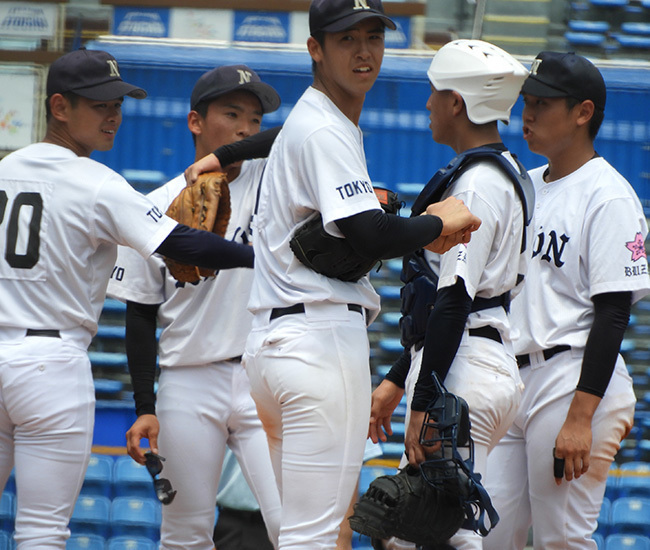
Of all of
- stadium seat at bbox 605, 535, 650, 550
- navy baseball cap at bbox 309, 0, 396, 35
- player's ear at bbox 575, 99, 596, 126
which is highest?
navy baseball cap at bbox 309, 0, 396, 35

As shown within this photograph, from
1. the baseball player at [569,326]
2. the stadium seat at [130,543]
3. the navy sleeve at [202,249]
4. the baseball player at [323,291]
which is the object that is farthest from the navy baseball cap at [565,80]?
the stadium seat at [130,543]

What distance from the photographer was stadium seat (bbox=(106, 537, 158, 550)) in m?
4.82

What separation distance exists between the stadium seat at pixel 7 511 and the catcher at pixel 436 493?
2.78m

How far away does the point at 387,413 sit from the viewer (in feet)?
10.8

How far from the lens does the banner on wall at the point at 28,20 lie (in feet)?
20.3

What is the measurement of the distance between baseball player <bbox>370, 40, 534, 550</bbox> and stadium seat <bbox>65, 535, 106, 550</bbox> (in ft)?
8.35

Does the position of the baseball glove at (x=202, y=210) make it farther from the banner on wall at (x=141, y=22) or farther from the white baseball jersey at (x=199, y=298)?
the banner on wall at (x=141, y=22)

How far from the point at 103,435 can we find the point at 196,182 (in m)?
2.33

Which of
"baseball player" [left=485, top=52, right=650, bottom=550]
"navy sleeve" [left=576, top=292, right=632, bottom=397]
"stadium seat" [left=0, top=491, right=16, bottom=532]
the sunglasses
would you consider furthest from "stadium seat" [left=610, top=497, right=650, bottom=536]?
"stadium seat" [left=0, top=491, right=16, bottom=532]

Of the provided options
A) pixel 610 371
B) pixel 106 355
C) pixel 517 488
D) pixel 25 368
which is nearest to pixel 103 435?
pixel 106 355

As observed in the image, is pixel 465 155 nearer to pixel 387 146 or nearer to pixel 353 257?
pixel 353 257

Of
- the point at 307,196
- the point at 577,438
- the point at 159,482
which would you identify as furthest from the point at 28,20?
the point at 577,438

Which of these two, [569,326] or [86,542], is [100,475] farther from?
[569,326]

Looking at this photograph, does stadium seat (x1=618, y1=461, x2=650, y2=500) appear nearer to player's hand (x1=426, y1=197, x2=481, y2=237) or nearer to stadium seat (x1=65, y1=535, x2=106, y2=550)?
stadium seat (x1=65, y1=535, x2=106, y2=550)
